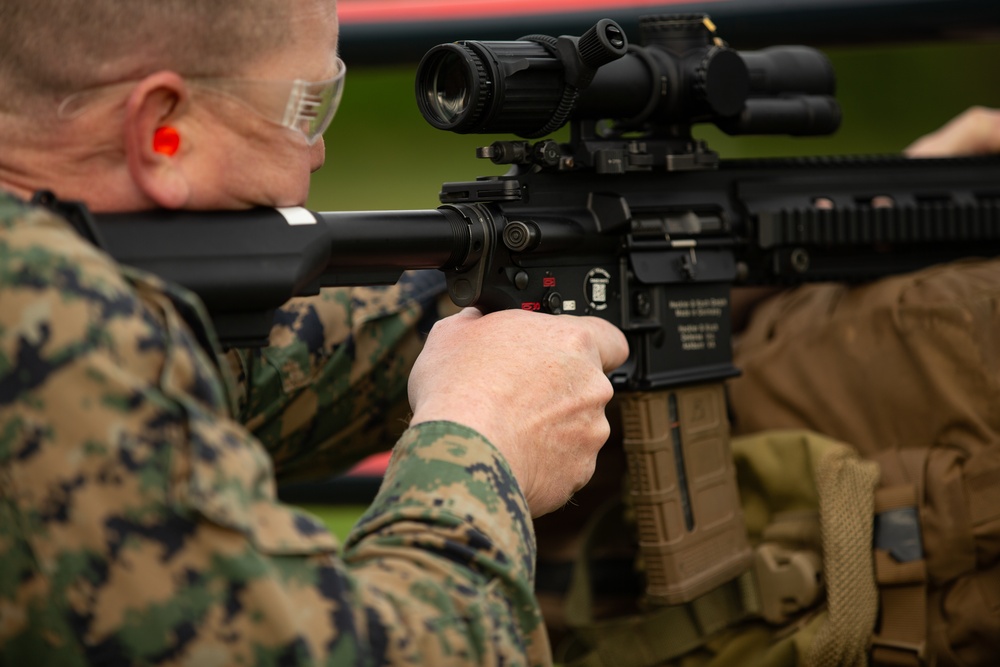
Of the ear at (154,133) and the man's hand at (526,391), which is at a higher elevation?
the ear at (154,133)

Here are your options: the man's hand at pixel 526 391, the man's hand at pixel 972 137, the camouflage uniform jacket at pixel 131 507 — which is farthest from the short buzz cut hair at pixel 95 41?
the man's hand at pixel 972 137

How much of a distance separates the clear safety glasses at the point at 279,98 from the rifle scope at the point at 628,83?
0.24 metres

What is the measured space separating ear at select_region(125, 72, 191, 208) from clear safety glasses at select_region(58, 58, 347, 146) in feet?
0.06

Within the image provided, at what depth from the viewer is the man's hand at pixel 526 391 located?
0.97m

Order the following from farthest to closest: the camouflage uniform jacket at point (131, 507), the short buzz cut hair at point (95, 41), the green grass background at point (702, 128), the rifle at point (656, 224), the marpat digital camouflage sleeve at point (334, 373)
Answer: the green grass background at point (702, 128) < the marpat digital camouflage sleeve at point (334, 373) < the rifle at point (656, 224) < the short buzz cut hair at point (95, 41) < the camouflage uniform jacket at point (131, 507)

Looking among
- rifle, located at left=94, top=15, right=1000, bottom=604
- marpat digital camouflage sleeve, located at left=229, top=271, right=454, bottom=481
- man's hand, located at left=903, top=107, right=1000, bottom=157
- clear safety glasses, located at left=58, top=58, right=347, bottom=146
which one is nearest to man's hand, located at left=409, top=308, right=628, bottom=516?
rifle, located at left=94, top=15, right=1000, bottom=604

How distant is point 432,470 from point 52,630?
0.29 meters

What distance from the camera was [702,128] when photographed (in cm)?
263

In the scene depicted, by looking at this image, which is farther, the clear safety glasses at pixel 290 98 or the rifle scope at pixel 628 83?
the rifle scope at pixel 628 83

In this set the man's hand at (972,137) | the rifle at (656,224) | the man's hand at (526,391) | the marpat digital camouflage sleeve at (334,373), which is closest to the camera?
the man's hand at (526,391)

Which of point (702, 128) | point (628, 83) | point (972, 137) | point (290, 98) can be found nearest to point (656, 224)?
point (628, 83)

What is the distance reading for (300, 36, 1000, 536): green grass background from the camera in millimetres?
2508

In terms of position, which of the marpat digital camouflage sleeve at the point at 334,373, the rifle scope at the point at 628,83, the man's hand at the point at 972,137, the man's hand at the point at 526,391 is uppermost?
the rifle scope at the point at 628,83

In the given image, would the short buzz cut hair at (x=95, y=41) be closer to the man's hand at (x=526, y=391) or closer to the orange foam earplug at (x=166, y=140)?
the orange foam earplug at (x=166, y=140)
